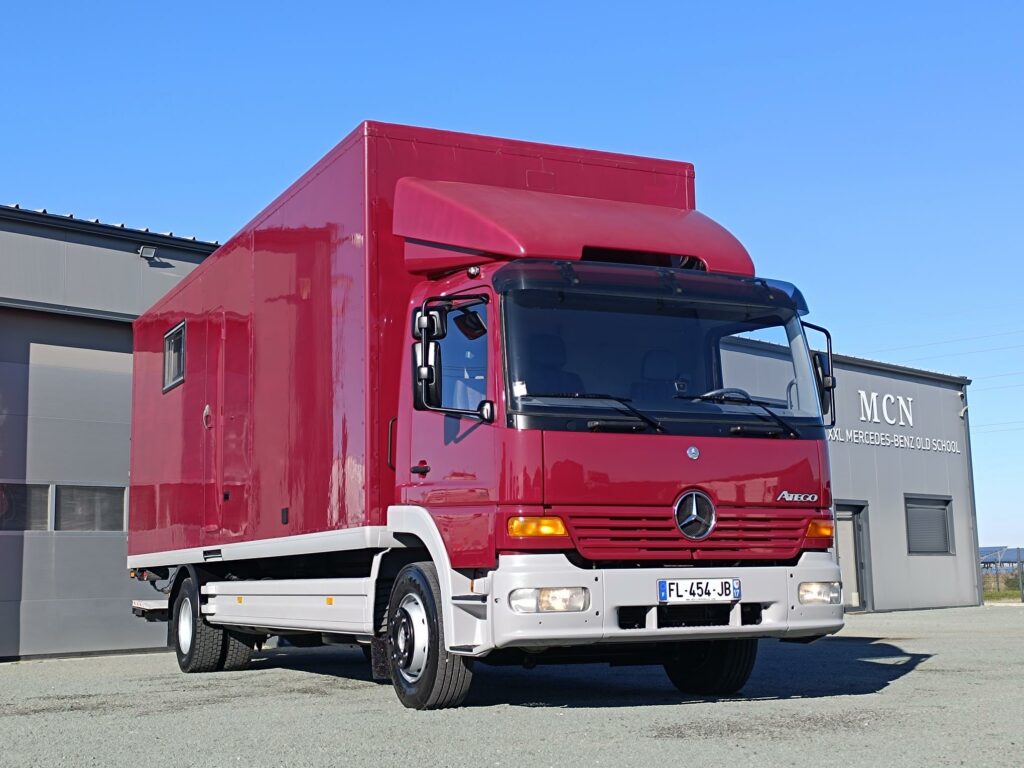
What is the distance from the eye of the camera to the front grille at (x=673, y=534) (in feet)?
23.4

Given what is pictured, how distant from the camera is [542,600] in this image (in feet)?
23.0

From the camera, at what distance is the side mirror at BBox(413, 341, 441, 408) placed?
7355mm

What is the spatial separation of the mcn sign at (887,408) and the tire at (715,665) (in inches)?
841

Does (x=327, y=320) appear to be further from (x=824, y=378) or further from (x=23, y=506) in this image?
(x=23, y=506)

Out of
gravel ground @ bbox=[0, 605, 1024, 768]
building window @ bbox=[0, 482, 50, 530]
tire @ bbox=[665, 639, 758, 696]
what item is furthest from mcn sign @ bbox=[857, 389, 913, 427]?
tire @ bbox=[665, 639, 758, 696]

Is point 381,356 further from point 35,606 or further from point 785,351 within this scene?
point 35,606

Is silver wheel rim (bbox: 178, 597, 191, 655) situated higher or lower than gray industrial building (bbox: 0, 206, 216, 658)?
lower

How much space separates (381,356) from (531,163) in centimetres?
189

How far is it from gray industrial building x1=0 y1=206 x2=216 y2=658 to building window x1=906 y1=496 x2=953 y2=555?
64.8 feet

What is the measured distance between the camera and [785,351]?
26.5 feet

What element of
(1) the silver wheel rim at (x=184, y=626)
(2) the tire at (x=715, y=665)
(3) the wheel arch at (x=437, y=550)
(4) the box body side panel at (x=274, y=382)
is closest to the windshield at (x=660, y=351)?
(3) the wheel arch at (x=437, y=550)

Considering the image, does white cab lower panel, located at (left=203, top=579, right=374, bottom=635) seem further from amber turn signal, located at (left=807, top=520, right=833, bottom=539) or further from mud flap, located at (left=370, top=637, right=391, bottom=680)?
amber turn signal, located at (left=807, top=520, right=833, bottom=539)

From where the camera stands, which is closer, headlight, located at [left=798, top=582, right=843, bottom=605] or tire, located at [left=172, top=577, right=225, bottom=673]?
headlight, located at [left=798, top=582, right=843, bottom=605]

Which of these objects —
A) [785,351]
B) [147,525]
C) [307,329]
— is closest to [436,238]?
[307,329]
